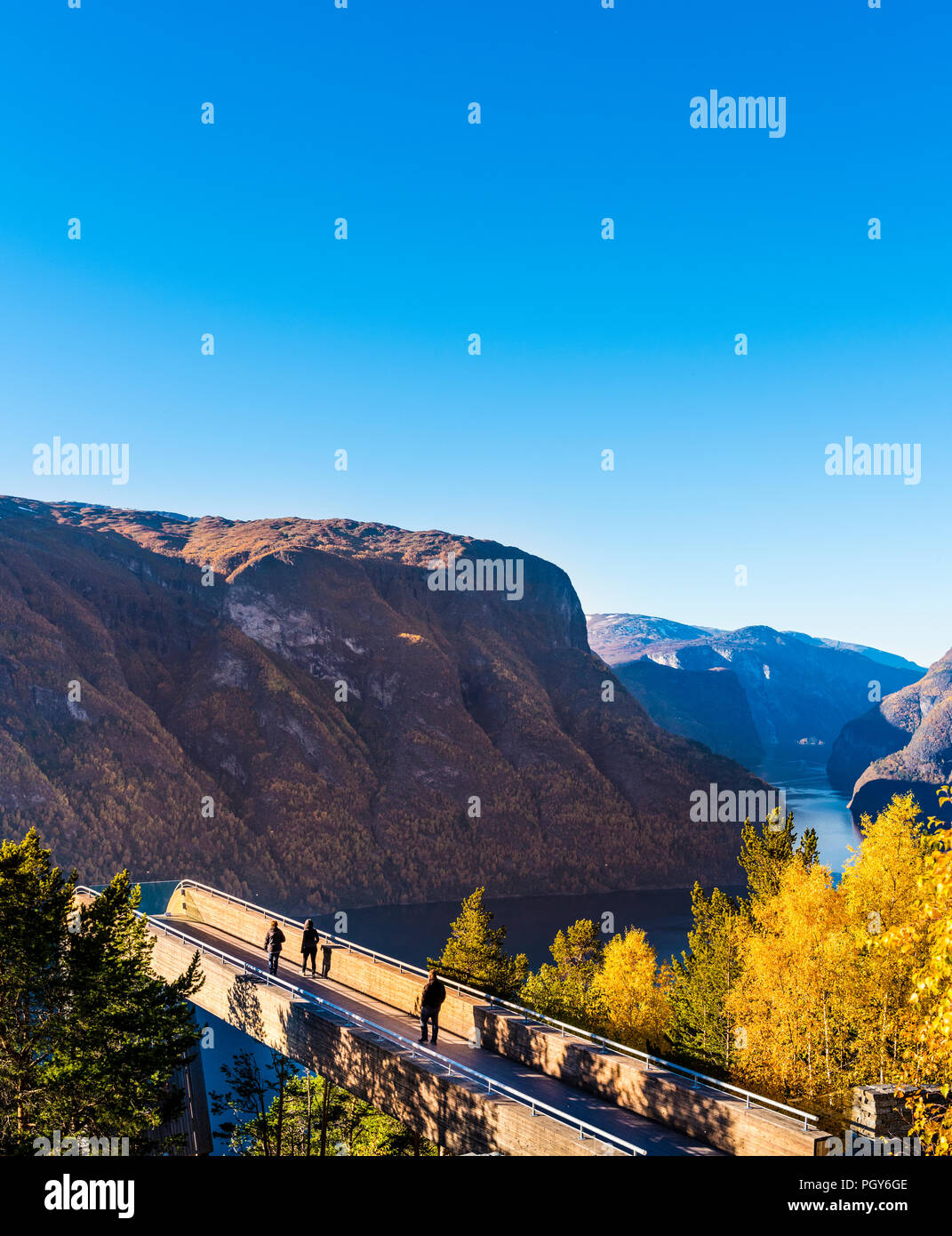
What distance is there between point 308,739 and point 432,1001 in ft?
403

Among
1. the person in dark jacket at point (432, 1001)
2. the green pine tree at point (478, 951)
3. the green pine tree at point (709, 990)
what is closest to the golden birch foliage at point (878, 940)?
the green pine tree at point (709, 990)

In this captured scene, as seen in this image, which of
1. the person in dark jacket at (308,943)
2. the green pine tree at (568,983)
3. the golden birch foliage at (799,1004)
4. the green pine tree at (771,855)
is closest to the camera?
the person in dark jacket at (308,943)

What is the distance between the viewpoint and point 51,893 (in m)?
18.2

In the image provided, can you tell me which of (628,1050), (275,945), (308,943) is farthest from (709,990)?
(628,1050)

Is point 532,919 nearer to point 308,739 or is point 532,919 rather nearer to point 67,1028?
point 308,739

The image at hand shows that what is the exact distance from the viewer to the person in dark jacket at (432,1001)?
59.7ft

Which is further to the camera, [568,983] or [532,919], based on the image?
[532,919]

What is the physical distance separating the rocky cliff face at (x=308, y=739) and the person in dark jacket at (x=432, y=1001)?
91956 mm

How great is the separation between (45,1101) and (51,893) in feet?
12.7

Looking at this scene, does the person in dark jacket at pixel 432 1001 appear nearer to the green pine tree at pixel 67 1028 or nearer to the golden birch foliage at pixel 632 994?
the green pine tree at pixel 67 1028

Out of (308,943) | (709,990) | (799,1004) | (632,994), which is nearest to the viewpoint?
(308,943)

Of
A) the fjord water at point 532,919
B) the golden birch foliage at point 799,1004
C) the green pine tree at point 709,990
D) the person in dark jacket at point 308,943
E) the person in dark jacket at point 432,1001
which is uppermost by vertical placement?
the person in dark jacket at point 432,1001

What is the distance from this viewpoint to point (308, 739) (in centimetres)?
13788
